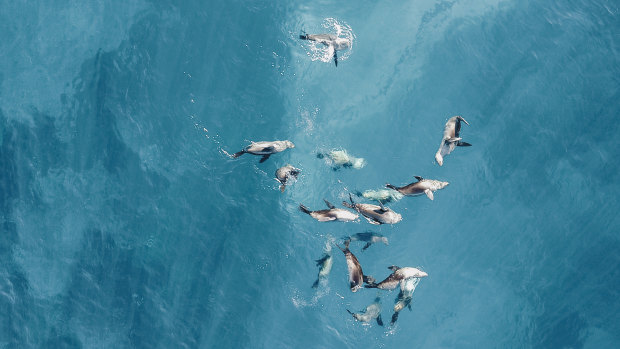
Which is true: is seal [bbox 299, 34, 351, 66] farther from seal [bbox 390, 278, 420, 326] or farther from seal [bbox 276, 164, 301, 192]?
seal [bbox 390, 278, 420, 326]

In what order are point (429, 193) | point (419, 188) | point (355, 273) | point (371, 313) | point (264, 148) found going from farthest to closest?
1. point (371, 313)
2. point (429, 193)
3. point (264, 148)
4. point (419, 188)
5. point (355, 273)

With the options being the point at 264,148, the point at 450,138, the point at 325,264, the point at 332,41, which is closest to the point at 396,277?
the point at 325,264

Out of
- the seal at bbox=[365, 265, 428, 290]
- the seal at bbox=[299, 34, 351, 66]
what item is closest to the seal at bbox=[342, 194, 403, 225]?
the seal at bbox=[365, 265, 428, 290]

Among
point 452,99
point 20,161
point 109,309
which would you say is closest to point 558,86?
point 452,99

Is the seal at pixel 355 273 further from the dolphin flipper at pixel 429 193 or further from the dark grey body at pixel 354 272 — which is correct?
the dolphin flipper at pixel 429 193

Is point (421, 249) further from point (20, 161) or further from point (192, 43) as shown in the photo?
point (20, 161)

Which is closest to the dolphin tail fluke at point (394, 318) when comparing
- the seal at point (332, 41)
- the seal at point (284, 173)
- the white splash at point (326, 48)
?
the seal at point (284, 173)

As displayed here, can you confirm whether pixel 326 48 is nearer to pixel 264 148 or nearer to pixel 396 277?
pixel 264 148

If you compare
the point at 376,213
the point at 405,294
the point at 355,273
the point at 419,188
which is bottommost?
the point at 405,294
